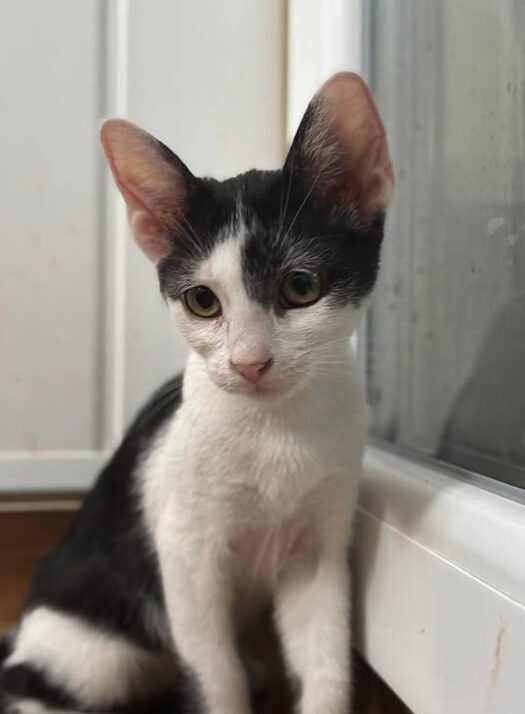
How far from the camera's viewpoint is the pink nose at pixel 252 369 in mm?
706

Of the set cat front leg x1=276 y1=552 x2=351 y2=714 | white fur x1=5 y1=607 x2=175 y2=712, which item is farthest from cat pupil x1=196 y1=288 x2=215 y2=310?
white fur x1=5 y1=607 x2=175 y2=712

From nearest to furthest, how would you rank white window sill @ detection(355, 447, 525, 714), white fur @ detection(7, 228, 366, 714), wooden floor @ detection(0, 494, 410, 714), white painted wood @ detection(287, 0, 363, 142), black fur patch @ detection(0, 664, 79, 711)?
white window sill @ detection(355, 447, 525, 714), white fur @ detection(7, 228, 366, 714), black fur patch @ detection(0, 664, 79, 711), white painted wood @ detection(287, 0, 363, 142), wooden floor @ detection(0, 494, 410, 714)

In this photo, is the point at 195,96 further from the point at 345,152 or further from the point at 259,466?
the point at 259,466

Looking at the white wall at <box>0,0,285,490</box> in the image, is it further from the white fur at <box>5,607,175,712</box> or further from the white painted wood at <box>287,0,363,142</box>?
the white fur at <box>5,607,175,712</box>

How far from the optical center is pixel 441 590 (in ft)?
2.41

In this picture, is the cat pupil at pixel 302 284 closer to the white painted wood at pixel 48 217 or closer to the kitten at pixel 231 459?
the kitten at pixel 231 459

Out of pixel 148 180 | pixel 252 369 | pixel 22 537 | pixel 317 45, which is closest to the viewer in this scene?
pixel 252 369

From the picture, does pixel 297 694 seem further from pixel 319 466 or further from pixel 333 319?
pixel 333 319

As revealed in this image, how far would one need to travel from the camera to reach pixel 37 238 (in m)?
1.25

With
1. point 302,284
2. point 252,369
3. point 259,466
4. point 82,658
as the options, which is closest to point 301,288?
point 302,284

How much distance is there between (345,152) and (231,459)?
13.4 inches

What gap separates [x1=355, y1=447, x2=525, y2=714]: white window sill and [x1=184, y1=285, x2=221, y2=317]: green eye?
298 millimetres

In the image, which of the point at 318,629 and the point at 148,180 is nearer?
the point at 148,180

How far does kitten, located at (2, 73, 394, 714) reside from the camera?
75 centimetres
